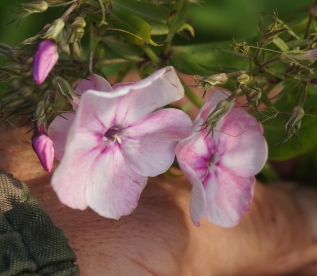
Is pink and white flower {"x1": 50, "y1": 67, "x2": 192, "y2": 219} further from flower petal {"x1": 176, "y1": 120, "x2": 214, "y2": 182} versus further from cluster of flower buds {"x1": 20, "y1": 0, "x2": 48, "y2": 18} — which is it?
cluster of flower buds {"x1": 20, "y1": 0, "x2": 48, "y2": 18}

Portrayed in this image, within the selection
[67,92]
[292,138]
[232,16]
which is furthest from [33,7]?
[232,16]

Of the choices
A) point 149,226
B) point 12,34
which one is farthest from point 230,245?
point 12,34

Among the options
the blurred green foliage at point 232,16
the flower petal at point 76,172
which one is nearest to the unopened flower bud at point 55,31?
the flower petal at point 76,172

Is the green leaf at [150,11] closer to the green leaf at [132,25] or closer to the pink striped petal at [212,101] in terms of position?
the green leaf at [132,25]

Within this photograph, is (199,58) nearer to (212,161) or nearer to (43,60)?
(212,161)

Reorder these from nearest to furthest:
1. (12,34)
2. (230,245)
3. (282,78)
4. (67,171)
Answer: (67,171), (282,78), (230,245), (12,34)

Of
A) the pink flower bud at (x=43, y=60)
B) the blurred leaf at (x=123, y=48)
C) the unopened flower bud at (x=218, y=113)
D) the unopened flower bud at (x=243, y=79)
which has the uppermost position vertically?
the pink flower bud at (x=43, y=60)

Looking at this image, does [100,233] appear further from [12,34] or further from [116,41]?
[12,34]
